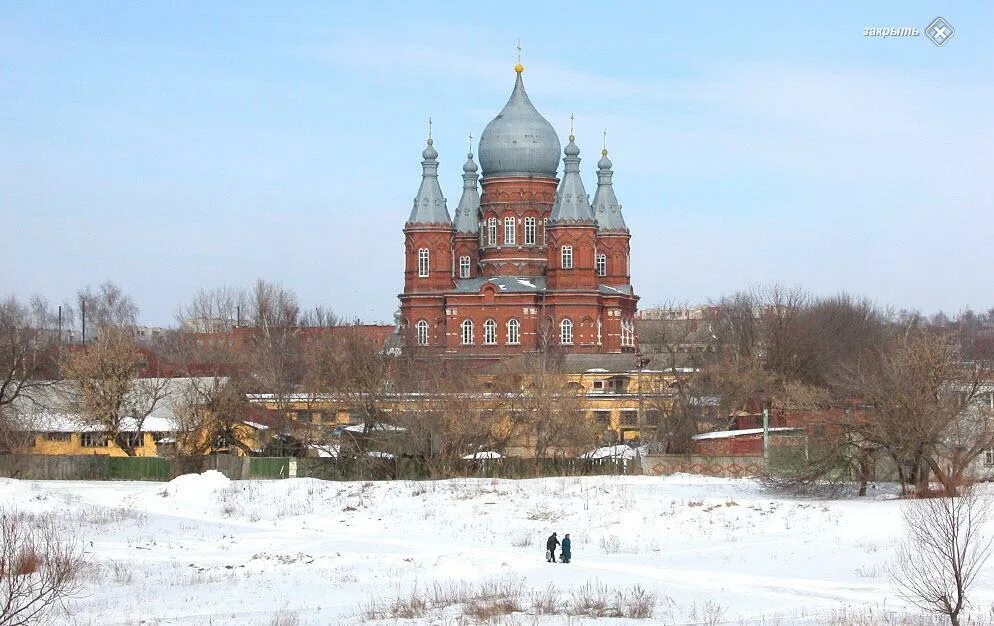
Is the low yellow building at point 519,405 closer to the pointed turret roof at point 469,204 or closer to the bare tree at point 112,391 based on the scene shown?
the bare tree at point 112,391

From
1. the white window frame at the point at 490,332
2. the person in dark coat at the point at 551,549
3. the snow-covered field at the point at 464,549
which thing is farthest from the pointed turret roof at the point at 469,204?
the person in dark coat at the point at 551,549

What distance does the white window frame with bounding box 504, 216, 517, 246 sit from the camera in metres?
73.9

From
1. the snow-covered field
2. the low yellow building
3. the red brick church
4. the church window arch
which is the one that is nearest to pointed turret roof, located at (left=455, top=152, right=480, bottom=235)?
the red brick church

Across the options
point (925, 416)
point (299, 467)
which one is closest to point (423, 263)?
point (299, 467)

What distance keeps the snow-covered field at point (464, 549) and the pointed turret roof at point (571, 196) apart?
1092 inches

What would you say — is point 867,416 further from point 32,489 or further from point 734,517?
point 32,489

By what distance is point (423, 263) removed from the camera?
242 feet

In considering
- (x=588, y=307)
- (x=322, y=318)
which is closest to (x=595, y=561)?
(x=588, y=307)

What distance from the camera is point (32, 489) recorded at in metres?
43.1

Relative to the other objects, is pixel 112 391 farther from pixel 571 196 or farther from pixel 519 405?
pixel 571 196

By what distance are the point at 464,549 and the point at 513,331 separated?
128ft

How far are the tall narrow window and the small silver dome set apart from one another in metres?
4.60

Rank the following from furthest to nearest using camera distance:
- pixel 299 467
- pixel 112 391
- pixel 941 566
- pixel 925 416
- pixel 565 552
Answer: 1. pixel 112 391
2. pixel 299 467
3. pixel 925 416
4. pixel 565 552
5. pixel 941 566

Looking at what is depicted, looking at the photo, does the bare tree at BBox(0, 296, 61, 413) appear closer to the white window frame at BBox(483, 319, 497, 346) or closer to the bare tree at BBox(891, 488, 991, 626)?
the white window frame at BBox(483, 319, 497, 346)
